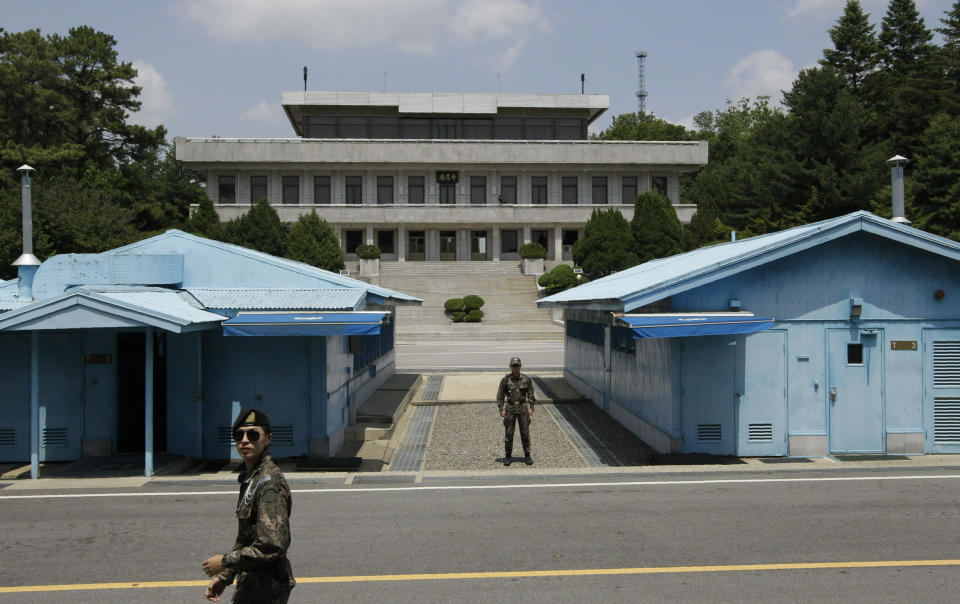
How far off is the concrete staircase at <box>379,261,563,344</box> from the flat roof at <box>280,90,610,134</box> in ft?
50.8

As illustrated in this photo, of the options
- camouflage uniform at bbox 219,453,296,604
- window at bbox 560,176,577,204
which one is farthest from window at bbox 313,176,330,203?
camouflage uniform at bbox 219,453,296,604

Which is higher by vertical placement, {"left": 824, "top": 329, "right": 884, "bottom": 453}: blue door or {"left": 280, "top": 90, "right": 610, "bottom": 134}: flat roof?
{"left": 280, "top": 90, "right": 610, "bottom": 134}: flat roof

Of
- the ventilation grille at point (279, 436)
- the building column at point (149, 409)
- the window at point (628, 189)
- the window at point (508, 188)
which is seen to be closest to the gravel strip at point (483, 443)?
the ventilation grille at point (279, 436)

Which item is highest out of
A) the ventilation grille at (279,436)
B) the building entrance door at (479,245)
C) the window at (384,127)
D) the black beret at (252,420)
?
the window at (384,127)

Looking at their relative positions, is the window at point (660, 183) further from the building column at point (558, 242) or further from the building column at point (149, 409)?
the building column at point (149, 409)

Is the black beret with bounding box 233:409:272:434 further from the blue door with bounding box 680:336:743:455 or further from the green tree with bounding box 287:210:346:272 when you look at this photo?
the green tree with bounding box 287:210:346:272

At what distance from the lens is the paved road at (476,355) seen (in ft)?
106

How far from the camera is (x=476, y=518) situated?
32.5ft

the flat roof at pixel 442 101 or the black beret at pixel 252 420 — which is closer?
the black beret at pixel 252 420

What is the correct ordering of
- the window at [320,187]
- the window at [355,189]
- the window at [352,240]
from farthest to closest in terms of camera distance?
the window at [352,240]
the window at [355,189]
the window at [320,187]

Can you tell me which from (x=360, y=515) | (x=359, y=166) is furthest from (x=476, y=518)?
(x=359, y=166)

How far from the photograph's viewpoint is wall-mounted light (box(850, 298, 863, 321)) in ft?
46.8

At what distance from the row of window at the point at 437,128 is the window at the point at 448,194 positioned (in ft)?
19.8

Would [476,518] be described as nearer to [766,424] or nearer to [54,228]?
[766,424]
